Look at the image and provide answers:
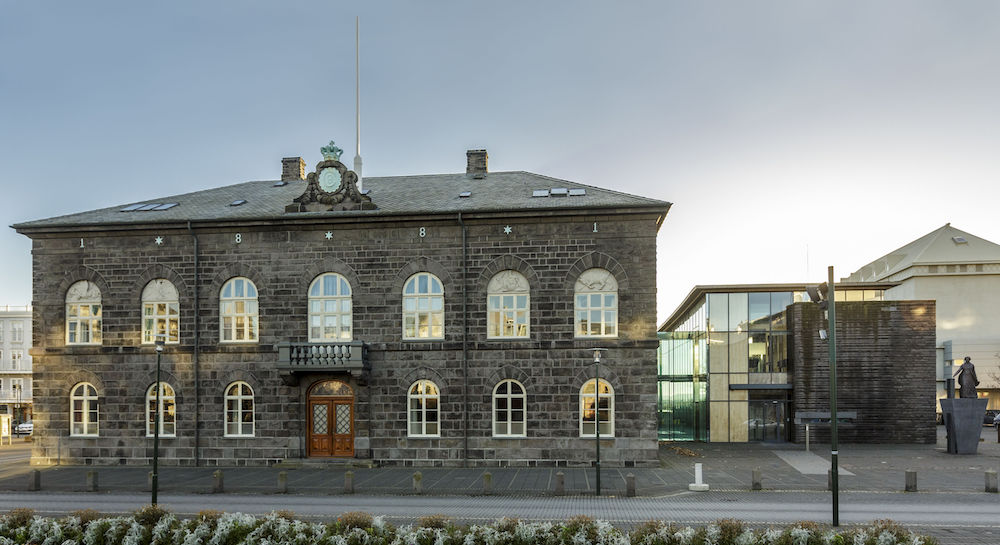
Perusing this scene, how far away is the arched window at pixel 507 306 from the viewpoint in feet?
93.9

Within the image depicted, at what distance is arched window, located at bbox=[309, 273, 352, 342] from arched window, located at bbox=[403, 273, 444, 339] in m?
2.41

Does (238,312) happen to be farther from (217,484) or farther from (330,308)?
(217,484)

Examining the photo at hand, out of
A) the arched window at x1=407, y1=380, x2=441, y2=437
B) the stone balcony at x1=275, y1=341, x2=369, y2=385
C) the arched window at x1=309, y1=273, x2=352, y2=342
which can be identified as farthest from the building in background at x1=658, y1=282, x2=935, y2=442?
the stone balcony at x1=275, y1=341, x2=369, y2=385

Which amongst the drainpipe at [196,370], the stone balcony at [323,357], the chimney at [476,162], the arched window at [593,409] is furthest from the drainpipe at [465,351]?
the drainpipe at [196,370]

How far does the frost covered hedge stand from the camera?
12.8m

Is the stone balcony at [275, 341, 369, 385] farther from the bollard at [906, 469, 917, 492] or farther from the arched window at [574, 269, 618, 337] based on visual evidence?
the bollard at [906, 469, 917, 492]

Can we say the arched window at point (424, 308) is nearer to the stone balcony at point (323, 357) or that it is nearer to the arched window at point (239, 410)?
A: the stone balcony at point (323, 357)

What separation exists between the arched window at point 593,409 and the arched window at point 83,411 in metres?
20.0

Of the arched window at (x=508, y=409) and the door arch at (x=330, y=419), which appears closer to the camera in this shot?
the arched window at (x=508, y=409)

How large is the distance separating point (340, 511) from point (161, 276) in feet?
52.1

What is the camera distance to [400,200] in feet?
101

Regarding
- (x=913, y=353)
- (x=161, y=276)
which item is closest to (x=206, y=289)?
(x=161, y=276)

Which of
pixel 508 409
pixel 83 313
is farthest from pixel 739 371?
pixel 83 313

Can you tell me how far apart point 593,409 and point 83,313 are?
21.5 meters
